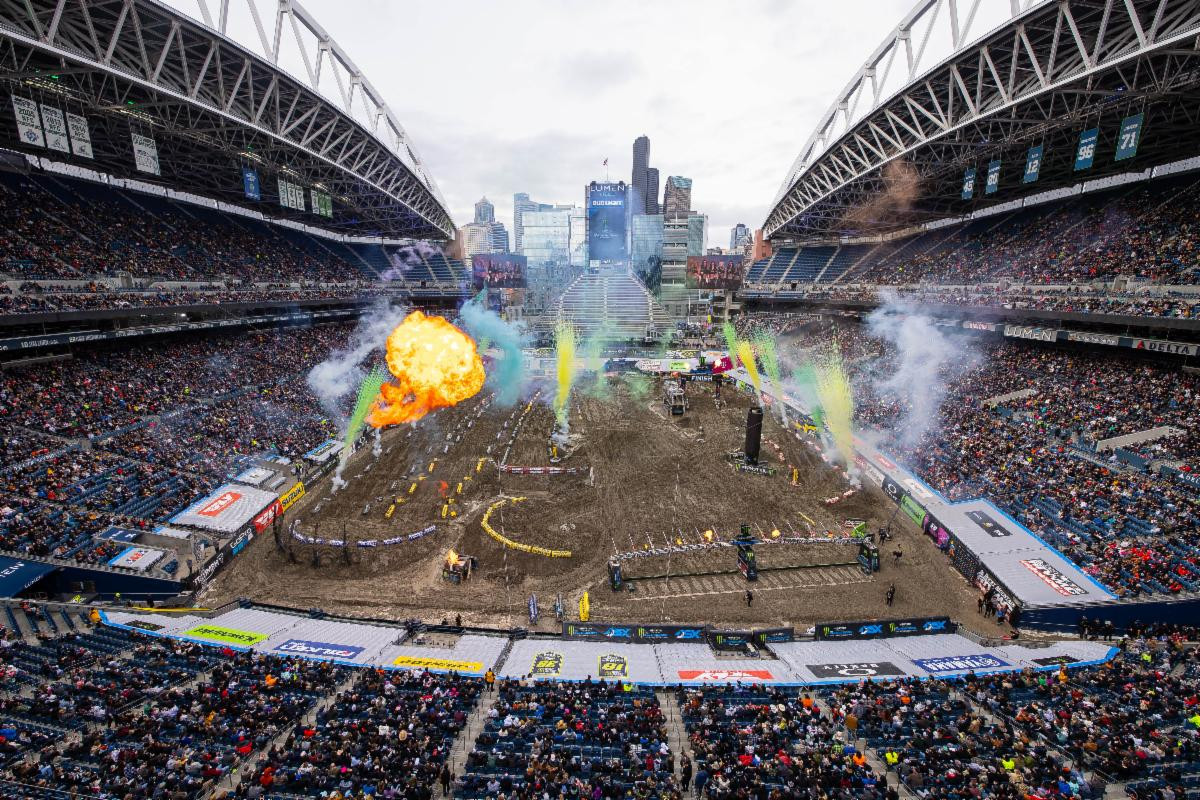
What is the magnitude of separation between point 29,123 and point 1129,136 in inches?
1923

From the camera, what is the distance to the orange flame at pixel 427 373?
4203cm

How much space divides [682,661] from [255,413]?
30.8 meters

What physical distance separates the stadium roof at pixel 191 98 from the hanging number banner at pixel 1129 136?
141 ft

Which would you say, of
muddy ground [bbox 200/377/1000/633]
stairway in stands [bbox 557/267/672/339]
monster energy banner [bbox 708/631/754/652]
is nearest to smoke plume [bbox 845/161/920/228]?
muddy ground [bbox 200/377/1000/633]

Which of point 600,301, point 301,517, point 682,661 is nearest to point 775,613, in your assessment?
point 682,661

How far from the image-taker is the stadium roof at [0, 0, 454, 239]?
22.6 metres

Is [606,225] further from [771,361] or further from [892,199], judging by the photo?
[892,199]

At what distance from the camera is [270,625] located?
16.8 metres

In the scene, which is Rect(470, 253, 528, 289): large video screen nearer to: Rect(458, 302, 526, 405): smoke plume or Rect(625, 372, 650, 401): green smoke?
Rect(458, 302, 526, 405): smoke plume

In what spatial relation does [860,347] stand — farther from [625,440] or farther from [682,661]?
[682,661]

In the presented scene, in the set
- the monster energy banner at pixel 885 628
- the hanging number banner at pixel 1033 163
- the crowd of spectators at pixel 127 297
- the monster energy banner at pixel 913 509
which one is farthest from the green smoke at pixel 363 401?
the hanging number banner at pixel 1033 163

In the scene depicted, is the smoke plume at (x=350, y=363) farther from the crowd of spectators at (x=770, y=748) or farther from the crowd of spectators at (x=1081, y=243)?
the crowd of spectators at (x=1081, y=243)

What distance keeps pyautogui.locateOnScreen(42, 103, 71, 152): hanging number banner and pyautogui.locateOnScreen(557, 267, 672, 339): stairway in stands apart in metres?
52.8

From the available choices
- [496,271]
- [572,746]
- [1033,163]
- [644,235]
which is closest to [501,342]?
[496,271]
